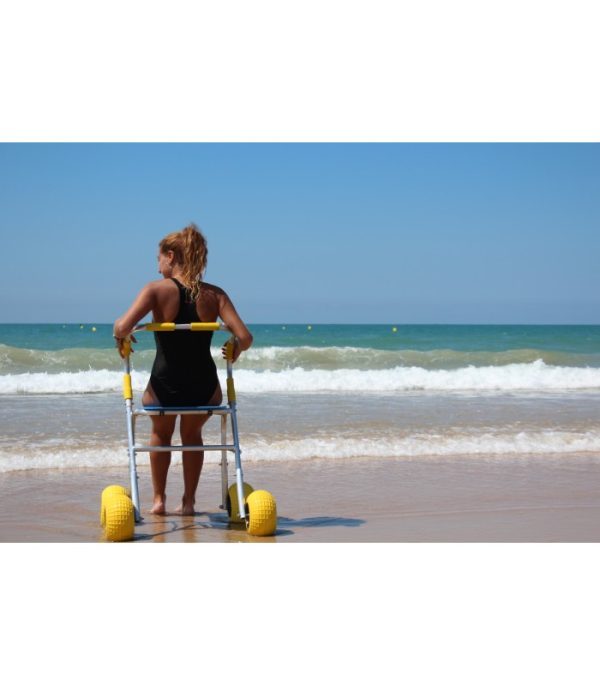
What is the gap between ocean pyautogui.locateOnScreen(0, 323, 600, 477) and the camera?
7.45 metres

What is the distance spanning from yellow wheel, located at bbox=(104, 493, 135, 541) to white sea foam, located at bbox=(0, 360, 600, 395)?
30.8 ft

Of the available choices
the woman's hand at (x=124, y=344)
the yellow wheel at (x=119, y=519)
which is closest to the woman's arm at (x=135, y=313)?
the woman's hand at (x=124, y=344)

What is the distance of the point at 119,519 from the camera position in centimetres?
417

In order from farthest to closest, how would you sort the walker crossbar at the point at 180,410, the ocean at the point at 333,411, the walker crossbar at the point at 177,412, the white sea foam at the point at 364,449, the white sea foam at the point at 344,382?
the white sea foam at the point at 344,382
the ocean at the point at 333,411
the white sea foam at the point at 364,449
the walker crossbar at the point at 180,410
the walker crossbar at the point at 177,412

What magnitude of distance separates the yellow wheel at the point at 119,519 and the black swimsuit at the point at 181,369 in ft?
1.94

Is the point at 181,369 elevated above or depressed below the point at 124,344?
below

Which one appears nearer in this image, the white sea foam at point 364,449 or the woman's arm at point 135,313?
the woman's arm at point 135,313

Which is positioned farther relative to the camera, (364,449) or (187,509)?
(364,449)

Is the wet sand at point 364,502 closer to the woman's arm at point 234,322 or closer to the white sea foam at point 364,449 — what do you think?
the white sea foam at point 364,449

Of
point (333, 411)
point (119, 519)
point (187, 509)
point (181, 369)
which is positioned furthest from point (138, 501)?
point (333, 411)

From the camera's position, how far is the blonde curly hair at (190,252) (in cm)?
448

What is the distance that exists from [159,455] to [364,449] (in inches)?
119

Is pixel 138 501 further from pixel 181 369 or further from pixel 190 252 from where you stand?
pixel 190 252
